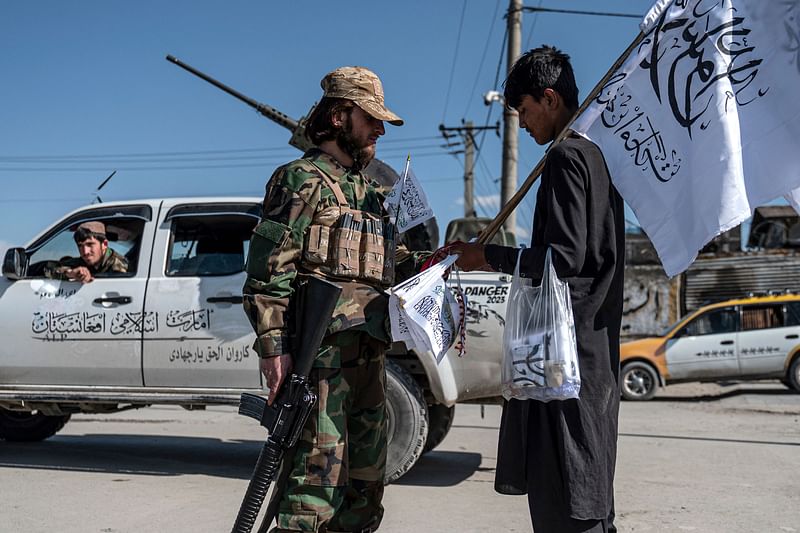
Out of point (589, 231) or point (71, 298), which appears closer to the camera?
point (589, 231)

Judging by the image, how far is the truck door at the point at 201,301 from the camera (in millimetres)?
5613

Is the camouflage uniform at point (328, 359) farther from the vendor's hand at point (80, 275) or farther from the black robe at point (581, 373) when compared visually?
the vendor's hand at point (80, 275)

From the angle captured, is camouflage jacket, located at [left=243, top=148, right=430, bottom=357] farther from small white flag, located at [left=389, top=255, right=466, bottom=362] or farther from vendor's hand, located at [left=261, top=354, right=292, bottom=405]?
small white flag, located at [left=389, top=255, right=466, bottom=362]

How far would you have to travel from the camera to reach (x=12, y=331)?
19.7ft

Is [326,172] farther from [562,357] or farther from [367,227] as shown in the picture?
[562,357]

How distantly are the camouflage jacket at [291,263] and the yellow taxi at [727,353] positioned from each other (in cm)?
1008

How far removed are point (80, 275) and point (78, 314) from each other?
0.28 metres

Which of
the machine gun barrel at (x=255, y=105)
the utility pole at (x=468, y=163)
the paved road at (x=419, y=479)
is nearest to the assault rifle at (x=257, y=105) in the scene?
the machine gun barrel at (x=255, y=105)

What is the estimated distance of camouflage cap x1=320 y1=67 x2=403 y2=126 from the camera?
315 centimetres

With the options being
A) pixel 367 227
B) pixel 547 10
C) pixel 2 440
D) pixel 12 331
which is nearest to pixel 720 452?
pixel 367 227

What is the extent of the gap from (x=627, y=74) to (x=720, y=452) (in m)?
5.28

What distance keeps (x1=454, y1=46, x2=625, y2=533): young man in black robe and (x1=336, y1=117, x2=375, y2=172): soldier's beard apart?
2.68 ft

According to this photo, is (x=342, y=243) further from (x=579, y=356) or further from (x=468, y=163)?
(x=468, y=163)

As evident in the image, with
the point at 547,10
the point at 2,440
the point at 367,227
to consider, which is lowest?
the point at 2,440
